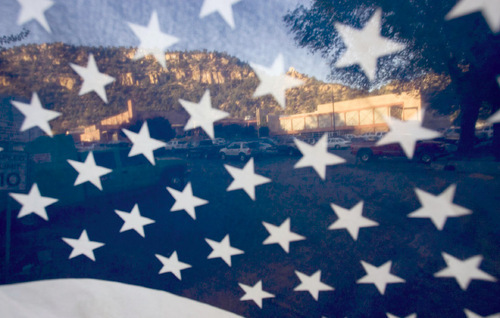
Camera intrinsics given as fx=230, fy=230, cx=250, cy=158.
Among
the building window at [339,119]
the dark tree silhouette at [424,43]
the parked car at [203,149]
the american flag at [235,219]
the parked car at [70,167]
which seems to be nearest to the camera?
the dark tree silhouette at [424,43]

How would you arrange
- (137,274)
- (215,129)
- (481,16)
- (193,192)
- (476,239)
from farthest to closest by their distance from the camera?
(193,192) → (137,274) → (215,129) → (476,239) → (481,16)

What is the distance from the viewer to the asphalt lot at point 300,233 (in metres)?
1.71

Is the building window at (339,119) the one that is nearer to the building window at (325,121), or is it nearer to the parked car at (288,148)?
the building window at (325,121)

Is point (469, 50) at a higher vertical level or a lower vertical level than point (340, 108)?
higher

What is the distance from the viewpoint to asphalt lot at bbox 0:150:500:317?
1.71 m

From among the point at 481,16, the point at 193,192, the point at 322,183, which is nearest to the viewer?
the point at 481,16

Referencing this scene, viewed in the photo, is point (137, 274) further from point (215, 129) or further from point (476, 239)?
point (476, 239)

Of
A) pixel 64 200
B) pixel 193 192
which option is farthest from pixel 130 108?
pixel 64 200

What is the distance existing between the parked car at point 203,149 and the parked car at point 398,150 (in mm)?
1155

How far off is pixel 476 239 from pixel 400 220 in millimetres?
490

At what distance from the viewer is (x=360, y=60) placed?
5.26ft

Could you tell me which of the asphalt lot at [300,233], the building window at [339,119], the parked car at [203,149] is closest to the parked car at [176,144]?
the parked car at [203,149]

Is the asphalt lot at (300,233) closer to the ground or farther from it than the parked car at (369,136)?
closer to the ground

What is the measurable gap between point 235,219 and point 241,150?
3.00 feet
